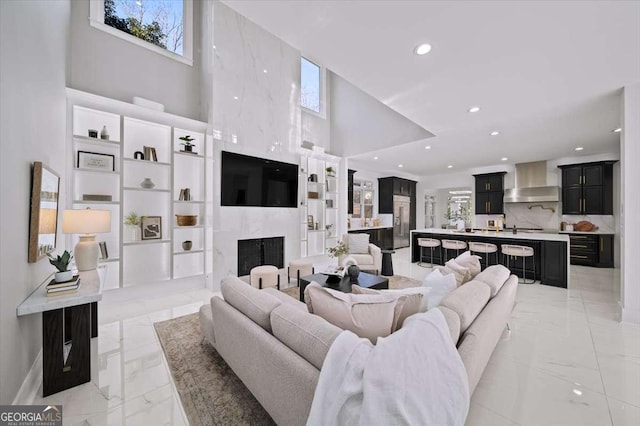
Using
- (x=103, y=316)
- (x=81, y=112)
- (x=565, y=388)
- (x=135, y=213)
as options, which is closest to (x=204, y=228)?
(x=135, y=213)

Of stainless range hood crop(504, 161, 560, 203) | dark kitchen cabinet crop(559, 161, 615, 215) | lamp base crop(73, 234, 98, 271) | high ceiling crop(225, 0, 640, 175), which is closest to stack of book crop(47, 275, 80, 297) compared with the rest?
lamp base crop(73, 234, 98, 271)

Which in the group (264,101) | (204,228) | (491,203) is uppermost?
(264,101)

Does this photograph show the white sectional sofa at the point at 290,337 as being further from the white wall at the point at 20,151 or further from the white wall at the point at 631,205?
the white wall at the point at 631,205

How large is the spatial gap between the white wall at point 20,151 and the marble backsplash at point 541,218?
371 inches

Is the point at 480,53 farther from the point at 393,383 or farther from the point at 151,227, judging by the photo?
the point at 151,227

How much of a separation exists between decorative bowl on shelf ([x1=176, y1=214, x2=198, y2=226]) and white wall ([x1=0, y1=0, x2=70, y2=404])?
178cm

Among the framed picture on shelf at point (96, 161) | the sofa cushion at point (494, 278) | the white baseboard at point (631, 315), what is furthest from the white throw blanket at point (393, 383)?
the framed picture on shelf at point (96, 161)

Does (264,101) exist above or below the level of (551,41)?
above

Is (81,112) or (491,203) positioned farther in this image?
(491,203)

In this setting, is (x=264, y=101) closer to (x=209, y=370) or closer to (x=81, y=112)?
(x=81, y=112)

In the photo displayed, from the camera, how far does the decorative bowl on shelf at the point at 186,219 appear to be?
163 inches

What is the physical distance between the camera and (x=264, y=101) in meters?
4.94

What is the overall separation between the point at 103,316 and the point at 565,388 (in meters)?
4.68

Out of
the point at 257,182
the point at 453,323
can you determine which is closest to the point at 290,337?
the point at 453,323
